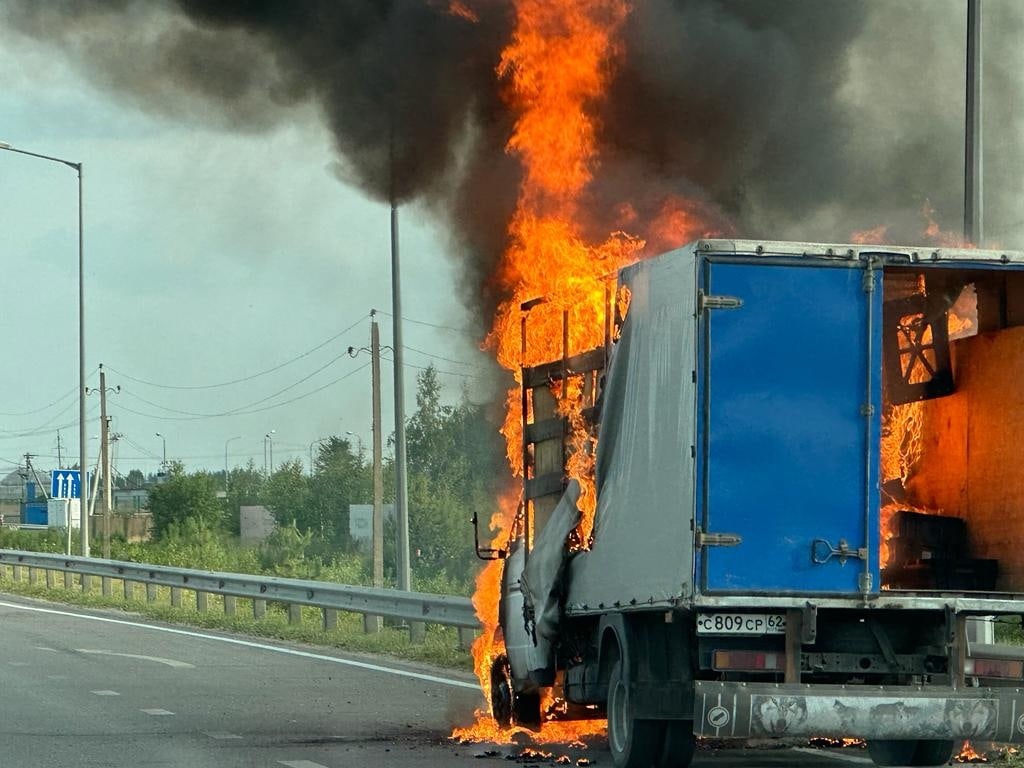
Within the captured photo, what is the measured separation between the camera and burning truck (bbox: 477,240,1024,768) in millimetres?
8953

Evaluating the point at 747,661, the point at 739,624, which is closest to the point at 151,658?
the point at 747,661

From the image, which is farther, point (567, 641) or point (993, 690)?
point (567, 641)

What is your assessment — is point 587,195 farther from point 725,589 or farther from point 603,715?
point 725,589

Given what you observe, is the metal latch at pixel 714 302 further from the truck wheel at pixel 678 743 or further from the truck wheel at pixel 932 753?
the truck wheel at pixel 932 753

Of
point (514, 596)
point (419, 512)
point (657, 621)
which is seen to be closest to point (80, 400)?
point (419, 512)

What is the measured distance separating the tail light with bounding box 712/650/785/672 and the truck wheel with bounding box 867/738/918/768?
2.01 metres

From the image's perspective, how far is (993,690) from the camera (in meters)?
9.14

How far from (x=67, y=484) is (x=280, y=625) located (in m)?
15.6

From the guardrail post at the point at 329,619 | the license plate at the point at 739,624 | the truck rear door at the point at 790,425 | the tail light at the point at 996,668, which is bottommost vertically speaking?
the guardrail post at the point at 329,619

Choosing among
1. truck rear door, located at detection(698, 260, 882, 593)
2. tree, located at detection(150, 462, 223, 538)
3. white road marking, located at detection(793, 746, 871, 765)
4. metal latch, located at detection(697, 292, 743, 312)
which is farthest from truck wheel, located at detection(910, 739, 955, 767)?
tree, located at detection(150, 462, 223, 538)

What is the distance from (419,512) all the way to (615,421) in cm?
4222

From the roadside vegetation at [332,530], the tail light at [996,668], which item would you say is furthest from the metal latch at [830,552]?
the roadside vegetation at [332,530]

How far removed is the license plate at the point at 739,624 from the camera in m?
9.03

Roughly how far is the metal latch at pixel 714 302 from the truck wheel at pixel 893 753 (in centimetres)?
332
